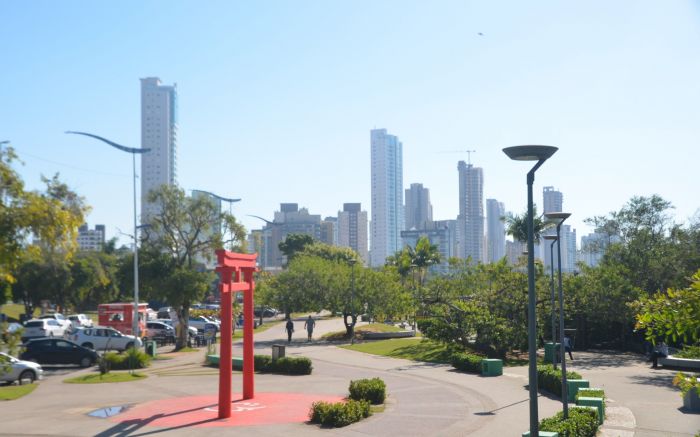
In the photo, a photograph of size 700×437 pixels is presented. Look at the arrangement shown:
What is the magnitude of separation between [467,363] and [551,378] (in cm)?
639

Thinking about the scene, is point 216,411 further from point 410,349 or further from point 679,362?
point 679,362

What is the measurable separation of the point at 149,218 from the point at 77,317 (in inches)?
970

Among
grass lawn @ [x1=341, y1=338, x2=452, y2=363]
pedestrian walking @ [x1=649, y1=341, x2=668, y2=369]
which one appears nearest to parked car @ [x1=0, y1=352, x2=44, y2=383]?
grass lawn @ [x1=341, y1=338, x2=452, y2=363]

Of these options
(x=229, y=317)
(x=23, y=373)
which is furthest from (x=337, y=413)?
(x=23, y=373)

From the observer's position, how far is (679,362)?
30.3 meters

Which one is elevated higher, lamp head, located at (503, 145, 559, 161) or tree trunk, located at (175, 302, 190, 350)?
lamp head, located at (503, 145, 559, 161)

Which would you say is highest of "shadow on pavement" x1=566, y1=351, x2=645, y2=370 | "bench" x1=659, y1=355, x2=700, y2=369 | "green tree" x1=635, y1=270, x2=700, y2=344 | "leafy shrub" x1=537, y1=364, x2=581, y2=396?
"green tree" x1=635, y1=270, x2=700, y2=344

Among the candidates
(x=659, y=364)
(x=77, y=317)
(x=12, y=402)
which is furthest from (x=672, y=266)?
(x=77, y=317)

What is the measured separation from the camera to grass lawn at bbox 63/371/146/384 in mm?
28516

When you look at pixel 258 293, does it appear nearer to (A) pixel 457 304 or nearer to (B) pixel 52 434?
(A) pixel 457 304

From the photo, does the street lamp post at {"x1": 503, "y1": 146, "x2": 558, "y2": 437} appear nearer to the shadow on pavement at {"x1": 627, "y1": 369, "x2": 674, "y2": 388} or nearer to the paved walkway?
the paved walkway

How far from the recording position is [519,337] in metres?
33.3

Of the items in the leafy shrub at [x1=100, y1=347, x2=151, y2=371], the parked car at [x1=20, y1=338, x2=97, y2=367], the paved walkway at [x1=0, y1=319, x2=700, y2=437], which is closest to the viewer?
the paved walkway at [x1=0, y1=319, x2=700, y2=437]

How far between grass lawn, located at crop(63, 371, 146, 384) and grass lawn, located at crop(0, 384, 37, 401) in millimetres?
1922
